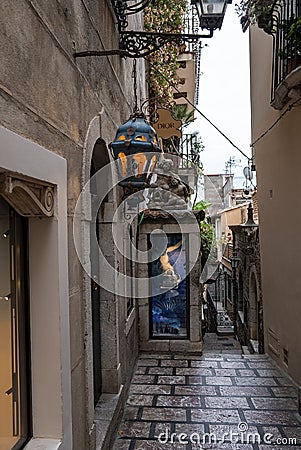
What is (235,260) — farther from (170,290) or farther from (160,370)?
(160,370)

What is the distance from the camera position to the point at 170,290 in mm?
7977

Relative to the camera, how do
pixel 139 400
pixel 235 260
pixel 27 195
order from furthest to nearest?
1. pixel 235 260
2. pixel 139 400
3. pixel 27 195

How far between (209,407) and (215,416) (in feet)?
0.87

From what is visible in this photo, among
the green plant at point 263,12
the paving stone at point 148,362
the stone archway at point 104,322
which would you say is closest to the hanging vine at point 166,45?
the green plant at point 263,12

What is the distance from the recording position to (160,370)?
6.91 m

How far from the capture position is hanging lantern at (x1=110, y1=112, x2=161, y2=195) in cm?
382

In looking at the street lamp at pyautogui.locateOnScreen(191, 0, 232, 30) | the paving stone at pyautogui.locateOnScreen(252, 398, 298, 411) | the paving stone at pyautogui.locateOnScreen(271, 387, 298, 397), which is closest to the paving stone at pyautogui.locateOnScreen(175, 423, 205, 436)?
the paving stone at pyautogui.locateOnScreen(252, 398, 298, 411)

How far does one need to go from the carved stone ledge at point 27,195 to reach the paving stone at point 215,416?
12.3 ft

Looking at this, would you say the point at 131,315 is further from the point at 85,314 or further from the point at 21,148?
the point at 21,148

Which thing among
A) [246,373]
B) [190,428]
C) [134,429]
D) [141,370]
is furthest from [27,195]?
[246,373]

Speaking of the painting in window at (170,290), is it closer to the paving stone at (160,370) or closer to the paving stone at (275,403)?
the paving stone at (160,370)

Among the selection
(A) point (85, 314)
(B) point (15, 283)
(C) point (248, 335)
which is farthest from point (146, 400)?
(C) point (248, 335)

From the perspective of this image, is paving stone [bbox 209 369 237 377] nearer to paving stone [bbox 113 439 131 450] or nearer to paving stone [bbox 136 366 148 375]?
paving stone [bbox 136 366 148 375]

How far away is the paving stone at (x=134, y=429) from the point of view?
4773 mm
